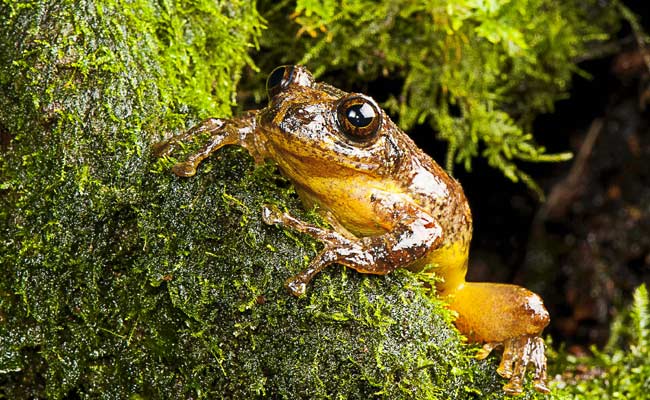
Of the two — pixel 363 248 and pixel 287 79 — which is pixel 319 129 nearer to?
pixel 287 79

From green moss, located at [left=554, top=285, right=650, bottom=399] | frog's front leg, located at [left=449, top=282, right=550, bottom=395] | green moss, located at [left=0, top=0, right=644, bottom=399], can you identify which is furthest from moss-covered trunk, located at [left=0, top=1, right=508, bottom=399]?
green moss, located at [left=554, top=285, right=650, bottom=399]

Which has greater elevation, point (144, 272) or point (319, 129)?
point (319, 129)

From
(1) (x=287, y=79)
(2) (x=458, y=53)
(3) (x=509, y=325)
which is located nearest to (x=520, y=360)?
(3) (x=509, y=325)

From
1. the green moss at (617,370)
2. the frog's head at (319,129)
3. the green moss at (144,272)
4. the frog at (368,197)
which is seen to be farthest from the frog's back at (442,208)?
the green moss at (617,370)

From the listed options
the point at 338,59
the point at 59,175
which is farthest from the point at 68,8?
the point at 338,59

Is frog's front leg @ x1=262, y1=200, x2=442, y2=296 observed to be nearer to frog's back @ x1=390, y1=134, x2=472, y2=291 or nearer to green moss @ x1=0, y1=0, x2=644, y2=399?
green moss @ x1=0, y1=0, x2=644, y2=399

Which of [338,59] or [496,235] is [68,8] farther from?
[496,235]

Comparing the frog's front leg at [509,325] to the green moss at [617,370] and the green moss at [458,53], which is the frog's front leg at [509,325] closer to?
the green moss at [617,370]
